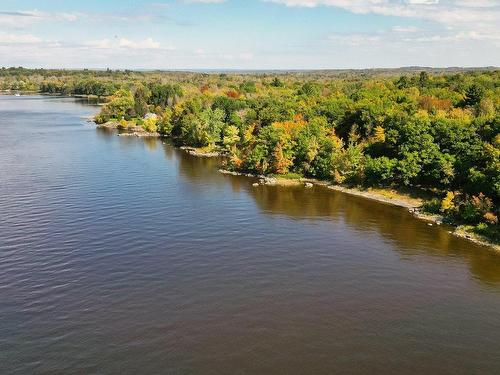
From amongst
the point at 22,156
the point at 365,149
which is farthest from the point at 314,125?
the point at 22,156

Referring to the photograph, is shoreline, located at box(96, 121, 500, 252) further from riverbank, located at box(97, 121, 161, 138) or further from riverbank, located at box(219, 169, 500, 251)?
riverbank, located at box(97, 121, 161, 138)

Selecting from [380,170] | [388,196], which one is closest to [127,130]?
[380,170]

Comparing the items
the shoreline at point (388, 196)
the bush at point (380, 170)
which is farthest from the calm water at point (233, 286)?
the bush at point (380, 170)

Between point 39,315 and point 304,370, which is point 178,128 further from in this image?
point 304,370

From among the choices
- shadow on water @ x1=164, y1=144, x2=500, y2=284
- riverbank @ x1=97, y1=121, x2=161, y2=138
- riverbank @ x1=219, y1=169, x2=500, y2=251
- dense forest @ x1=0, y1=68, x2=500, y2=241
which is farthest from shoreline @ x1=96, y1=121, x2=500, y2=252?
riverbank @ x1=97, y1=121, x2=161, y2=138

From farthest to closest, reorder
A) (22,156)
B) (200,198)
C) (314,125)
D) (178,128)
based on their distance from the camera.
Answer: (178,128), (22,156), (314,125), (200,198)

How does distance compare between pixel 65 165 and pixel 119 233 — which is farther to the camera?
pixel 65 165
